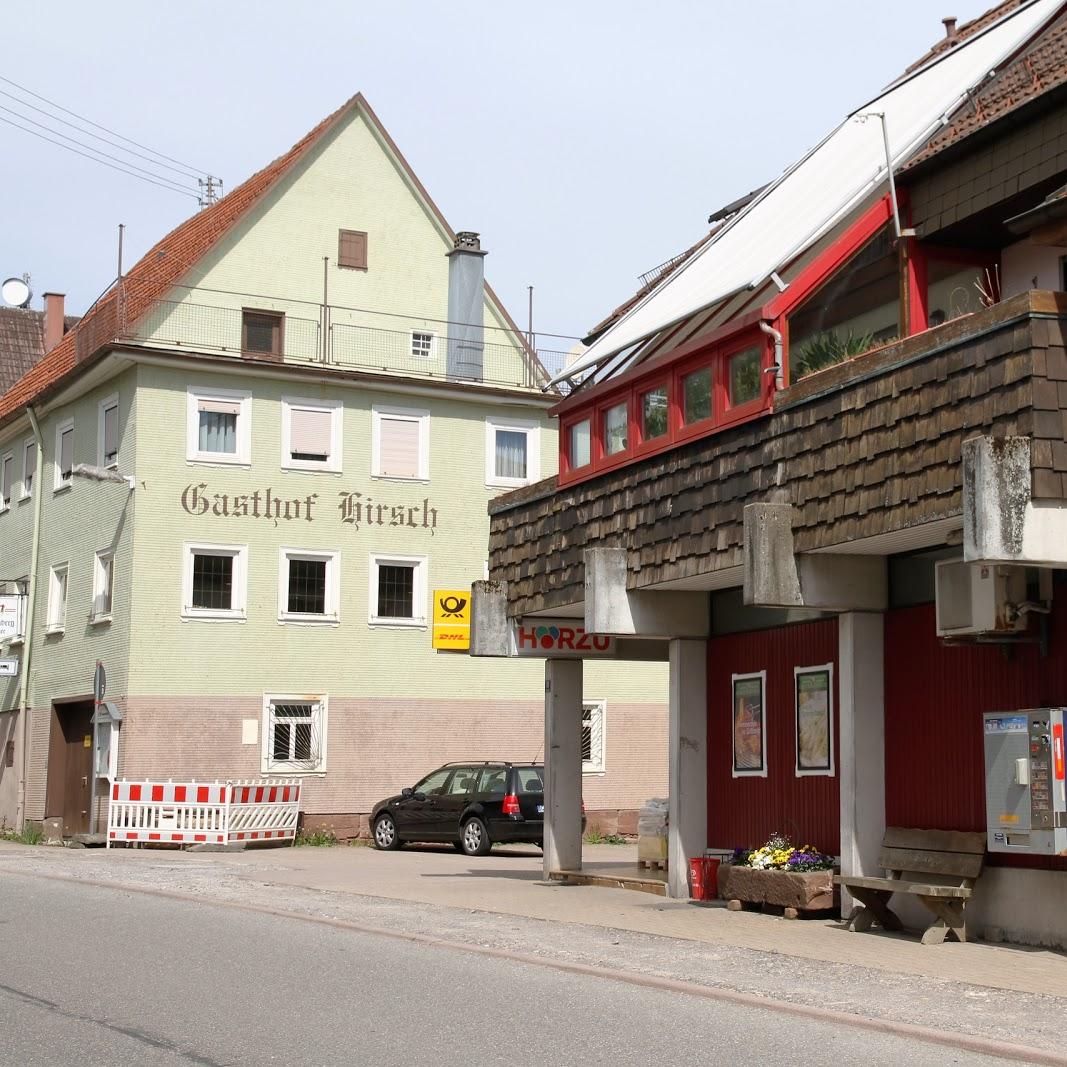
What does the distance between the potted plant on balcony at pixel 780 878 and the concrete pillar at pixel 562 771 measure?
4095 millimetres

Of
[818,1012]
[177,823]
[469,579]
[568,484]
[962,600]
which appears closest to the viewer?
[818,1012]

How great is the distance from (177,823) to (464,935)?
16966mm

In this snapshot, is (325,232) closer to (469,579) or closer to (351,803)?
(469,579)

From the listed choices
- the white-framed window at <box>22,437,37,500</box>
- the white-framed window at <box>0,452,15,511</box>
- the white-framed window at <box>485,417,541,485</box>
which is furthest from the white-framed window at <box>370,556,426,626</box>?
the white-framed window at <box>0,452,15,511</box>

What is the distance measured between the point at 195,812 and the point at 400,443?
9.51 metres

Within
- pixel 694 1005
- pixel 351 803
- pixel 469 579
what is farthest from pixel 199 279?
pixel 694 1005

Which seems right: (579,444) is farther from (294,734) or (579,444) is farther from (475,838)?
(294,734)

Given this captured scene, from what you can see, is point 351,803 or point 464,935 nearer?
point 464,935

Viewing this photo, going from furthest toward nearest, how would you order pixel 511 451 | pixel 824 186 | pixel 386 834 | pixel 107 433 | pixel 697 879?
pixel 511 451
pixel 107 433
pixel 386 834
pixel 697 879
pixel 824 186

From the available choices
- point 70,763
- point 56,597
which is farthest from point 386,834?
point 56,597

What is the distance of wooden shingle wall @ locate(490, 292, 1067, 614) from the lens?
12.4 metres

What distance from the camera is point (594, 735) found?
1465 inches

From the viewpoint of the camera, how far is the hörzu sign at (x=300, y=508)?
3438 centimetres

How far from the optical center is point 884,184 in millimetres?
16062
